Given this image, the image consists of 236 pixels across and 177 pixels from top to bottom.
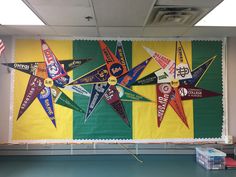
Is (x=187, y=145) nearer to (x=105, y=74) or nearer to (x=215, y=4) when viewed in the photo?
(x=105, y=74)

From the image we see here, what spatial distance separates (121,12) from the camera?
1.78 meters

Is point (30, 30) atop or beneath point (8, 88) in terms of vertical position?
atop

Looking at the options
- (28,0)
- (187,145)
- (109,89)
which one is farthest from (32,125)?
Answer: (187,145)

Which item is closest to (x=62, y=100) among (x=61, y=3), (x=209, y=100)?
(x=61, y=3)

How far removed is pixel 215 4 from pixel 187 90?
3.24ft

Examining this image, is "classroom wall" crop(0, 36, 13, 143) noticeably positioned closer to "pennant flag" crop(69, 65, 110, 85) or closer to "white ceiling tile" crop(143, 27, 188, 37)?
"pennant flag" crop(69, 65, 110, 85)

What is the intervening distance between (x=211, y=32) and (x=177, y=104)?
0.74 meters

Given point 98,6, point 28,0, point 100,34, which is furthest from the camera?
point 100,34

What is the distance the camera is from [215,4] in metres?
1.62

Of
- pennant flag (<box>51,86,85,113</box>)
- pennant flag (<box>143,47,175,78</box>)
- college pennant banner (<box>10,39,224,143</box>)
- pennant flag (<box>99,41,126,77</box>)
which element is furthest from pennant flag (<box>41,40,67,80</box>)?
pennant flag (<box>143,47,175,78</box>)

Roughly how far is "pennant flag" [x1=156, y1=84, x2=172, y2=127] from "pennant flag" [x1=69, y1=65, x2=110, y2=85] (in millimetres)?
526

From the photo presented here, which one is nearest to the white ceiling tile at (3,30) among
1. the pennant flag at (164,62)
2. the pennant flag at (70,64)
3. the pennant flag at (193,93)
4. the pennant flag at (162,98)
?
the pennant flag at (70,64)

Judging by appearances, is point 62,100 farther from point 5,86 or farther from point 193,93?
point 193,93

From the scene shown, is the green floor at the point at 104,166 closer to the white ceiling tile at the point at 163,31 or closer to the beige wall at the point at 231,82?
the beige wall at the point at 231,82
